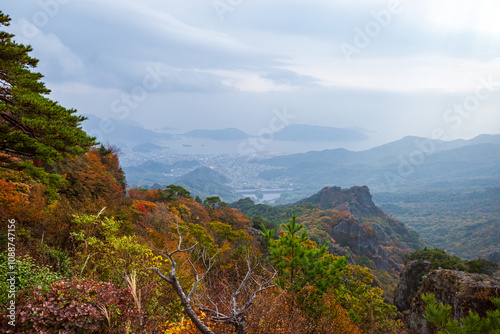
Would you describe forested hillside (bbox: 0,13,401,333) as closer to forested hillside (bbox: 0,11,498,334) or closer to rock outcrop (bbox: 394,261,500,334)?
forested hillside (bbox: 0,11,498,334)

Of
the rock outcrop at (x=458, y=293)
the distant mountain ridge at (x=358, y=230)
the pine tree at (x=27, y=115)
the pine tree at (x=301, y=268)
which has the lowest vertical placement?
the distant mountain ridge at (x=358, y=230)

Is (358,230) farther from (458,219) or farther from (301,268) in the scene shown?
(458,219)

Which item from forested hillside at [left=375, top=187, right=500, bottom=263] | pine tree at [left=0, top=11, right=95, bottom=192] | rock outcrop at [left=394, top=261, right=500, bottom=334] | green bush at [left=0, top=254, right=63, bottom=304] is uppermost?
pine tree at [left=0, top=11, right=95, bottom=192]

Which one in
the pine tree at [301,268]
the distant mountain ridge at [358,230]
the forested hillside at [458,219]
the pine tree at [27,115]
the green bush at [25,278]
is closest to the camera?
the green bush at [25,278]

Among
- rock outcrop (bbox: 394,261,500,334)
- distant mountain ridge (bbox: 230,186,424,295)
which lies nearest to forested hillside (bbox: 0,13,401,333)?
rock outcrop (bbox: 394,261,500,334)

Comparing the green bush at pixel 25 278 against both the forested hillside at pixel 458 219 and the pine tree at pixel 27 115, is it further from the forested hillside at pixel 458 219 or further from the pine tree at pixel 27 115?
the forested hillside at pixel 458 219

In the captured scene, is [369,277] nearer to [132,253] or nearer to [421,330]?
[421,330]

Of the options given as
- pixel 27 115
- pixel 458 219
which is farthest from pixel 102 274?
pixel 458 219

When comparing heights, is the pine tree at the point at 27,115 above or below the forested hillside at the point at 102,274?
above

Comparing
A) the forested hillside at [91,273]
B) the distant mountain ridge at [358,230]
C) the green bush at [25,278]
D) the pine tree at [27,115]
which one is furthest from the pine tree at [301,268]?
the distant mountain ridge at [358,230]

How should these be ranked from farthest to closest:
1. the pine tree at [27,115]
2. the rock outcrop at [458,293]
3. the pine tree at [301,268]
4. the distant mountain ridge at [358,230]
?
the distant mountain ridge at [358,230] → the rock outcrop at [458,293] → the pine tree at [301,268] → the pine tree at [27,115]

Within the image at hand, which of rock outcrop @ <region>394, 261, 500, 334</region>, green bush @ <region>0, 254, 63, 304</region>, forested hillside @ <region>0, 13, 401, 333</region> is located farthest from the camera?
rock outcrop @ <region>394, 261, 500, 334</region>

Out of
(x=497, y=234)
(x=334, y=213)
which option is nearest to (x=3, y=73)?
(x=334, y=213)

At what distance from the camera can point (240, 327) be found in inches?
184
